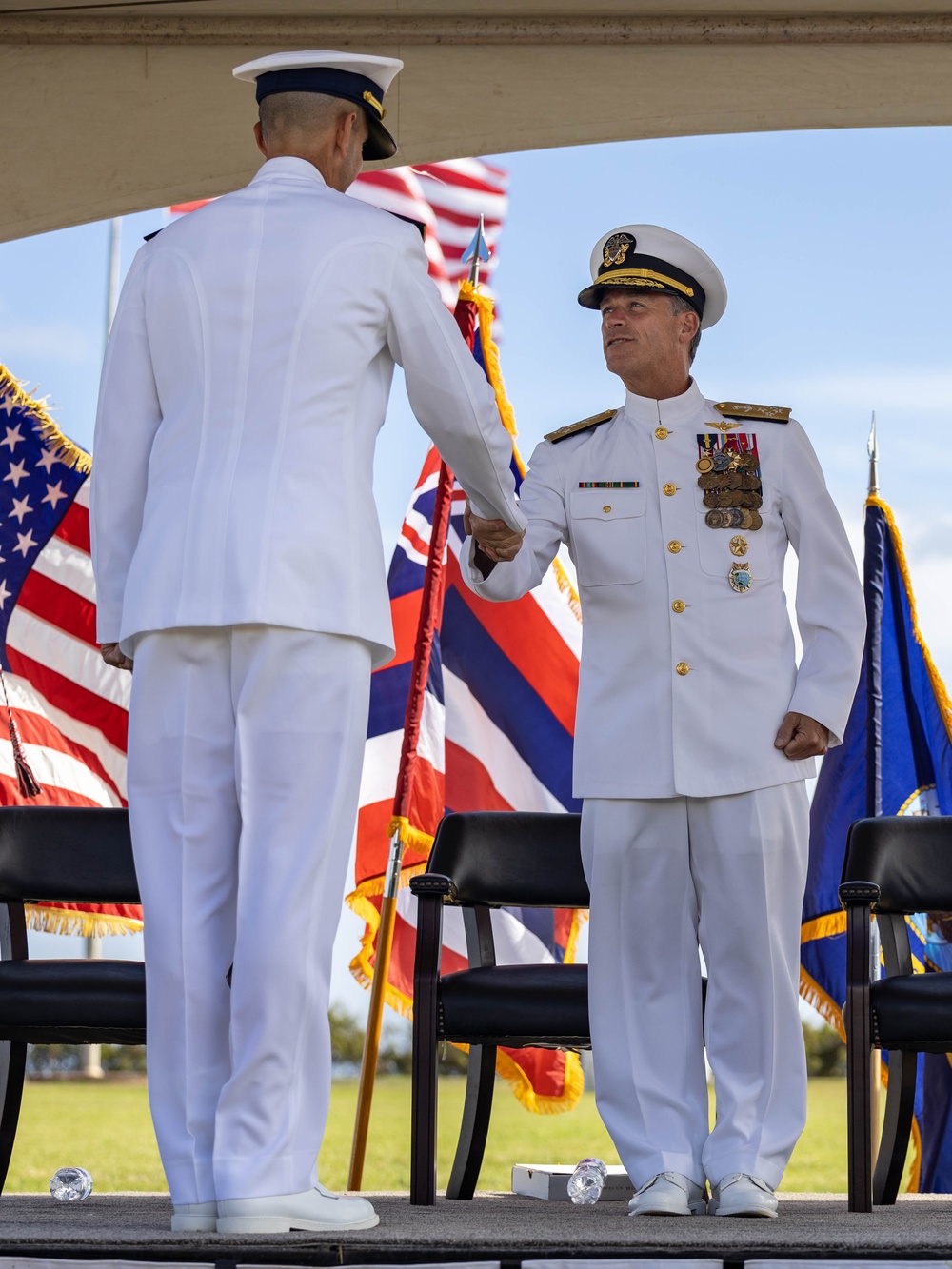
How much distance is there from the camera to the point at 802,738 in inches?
122

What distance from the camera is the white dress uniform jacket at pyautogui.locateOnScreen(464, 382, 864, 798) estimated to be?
3.10 meters

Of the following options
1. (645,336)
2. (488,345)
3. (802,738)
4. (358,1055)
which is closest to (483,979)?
(802,738)

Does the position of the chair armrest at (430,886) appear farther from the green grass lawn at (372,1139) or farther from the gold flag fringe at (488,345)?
the green grass lawn at (372,1139)

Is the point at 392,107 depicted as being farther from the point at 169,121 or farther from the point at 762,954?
the point at 762,954

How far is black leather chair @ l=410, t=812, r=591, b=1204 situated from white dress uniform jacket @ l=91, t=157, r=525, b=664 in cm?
110

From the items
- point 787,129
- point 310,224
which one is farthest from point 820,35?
point 310,224

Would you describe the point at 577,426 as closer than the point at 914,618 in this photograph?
Yes

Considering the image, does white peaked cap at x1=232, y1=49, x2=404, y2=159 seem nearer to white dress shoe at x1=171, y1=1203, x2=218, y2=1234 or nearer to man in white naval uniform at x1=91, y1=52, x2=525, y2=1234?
man in white naval uniform at x1=91, y1=52, x2=525, y2=1234

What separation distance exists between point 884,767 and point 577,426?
179cm

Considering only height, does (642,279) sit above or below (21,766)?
above

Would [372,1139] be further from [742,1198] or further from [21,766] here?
[742,1198]

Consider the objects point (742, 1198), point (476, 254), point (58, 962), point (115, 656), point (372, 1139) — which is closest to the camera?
point (115, 656)

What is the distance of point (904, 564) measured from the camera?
489 centimetres

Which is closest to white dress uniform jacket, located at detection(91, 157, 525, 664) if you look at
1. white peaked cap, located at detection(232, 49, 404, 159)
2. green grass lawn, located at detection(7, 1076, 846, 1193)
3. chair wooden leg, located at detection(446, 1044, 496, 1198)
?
white peaked cap, located at detection(232, 49, 404, 159)
